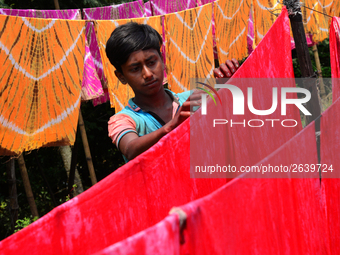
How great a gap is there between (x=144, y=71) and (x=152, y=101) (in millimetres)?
124

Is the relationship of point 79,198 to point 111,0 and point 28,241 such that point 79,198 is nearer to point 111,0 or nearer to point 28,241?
point 28,241

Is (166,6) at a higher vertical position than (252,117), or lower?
higher

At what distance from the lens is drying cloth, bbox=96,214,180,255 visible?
353 millimetres

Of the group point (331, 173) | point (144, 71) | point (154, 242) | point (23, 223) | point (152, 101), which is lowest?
point (23, 223)

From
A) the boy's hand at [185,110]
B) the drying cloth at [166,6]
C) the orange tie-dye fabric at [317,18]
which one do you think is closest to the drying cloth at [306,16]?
the orange tie-dye fabric at [317,18]

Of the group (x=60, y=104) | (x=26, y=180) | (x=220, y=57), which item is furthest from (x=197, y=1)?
(x=26, y=180)

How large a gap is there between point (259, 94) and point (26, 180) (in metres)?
Result: 2.22

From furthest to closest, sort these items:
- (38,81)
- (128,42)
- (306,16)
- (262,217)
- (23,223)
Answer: (306,16) < (23,223) < (38,81) < (128,42) < (262,217)

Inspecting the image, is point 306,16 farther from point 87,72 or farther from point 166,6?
point 87,72

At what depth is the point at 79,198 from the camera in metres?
0.59

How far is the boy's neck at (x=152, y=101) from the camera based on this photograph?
1.08 m

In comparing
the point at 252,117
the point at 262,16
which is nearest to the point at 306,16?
the point at 262,16

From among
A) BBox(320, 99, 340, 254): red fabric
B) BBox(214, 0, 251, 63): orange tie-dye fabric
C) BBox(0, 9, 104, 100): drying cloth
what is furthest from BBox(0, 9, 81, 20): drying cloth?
BBox(320, 99, 340, 254): red fabric

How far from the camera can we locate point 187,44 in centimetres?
232
